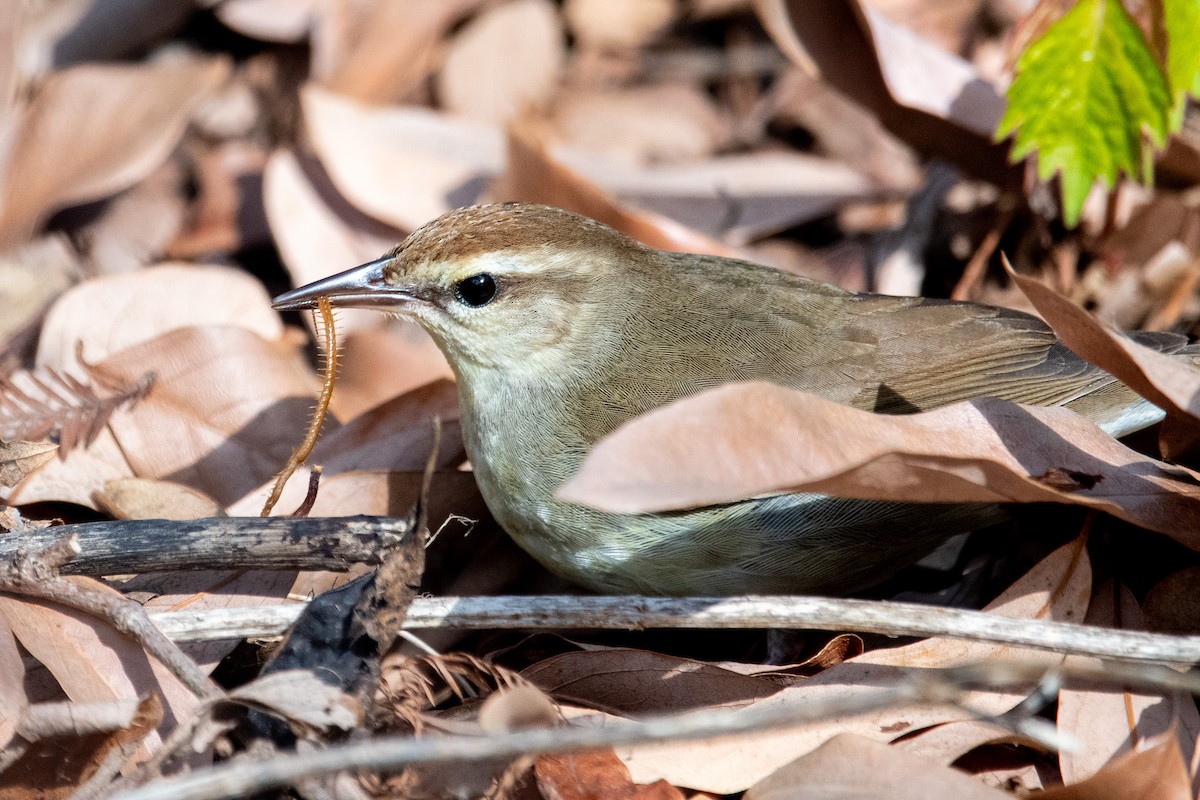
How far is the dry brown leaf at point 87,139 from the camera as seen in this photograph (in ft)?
16.7

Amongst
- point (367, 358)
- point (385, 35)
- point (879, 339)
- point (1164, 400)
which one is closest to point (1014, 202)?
point (879, 339)

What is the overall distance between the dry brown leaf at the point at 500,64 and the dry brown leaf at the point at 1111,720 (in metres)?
3.99

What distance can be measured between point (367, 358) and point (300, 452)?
980 millimetres

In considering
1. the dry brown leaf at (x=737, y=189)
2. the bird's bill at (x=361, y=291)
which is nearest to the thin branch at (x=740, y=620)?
the bird's bill at (x=361, y=291)

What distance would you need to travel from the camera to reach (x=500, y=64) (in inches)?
237

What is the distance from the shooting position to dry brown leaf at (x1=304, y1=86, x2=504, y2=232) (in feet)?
17.0

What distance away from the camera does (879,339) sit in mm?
3572

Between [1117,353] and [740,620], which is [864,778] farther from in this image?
[1117,353]

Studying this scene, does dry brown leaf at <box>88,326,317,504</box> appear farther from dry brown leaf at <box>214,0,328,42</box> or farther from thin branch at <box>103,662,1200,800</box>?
dry brown leaf at <box>214,0,328,42</box>

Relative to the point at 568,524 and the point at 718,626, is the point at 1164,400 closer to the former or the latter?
the point at 718,626

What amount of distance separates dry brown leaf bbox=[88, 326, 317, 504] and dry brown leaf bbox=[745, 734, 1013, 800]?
196 centimetres

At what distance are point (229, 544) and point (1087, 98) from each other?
116 inches

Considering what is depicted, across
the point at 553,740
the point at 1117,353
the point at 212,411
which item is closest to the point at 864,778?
the point at 553,740

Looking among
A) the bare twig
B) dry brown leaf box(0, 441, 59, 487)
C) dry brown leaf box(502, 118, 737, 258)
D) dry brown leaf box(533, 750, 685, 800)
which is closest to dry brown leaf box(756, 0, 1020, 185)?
dry brown leaf box(502, 118, 737, 258)
